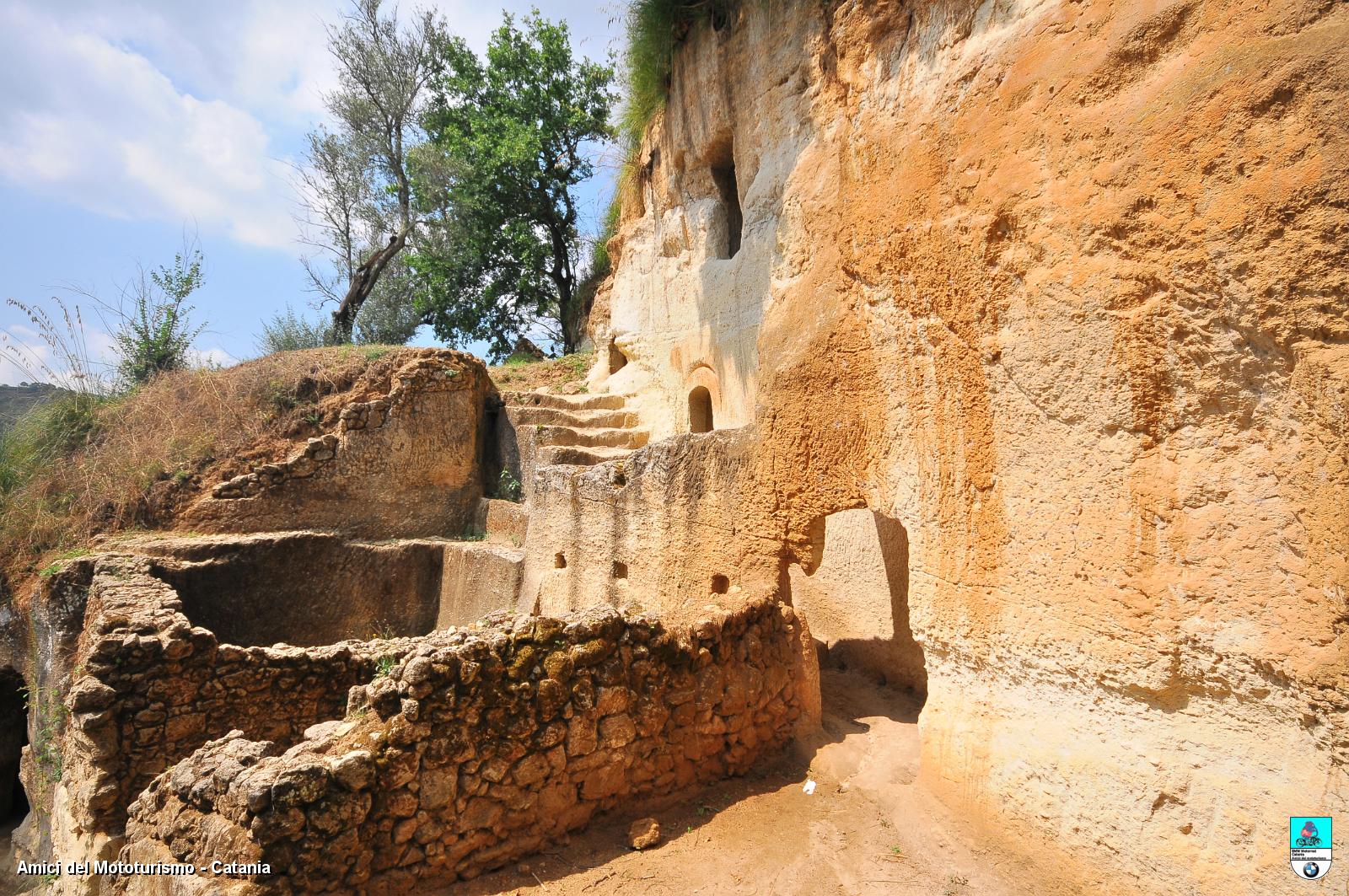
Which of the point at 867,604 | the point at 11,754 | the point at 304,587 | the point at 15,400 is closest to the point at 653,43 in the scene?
the point at 867,604

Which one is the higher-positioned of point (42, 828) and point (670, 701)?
point (670, 701)

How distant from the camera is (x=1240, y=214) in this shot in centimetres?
271

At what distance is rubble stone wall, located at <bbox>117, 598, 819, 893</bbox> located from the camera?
9.55ft

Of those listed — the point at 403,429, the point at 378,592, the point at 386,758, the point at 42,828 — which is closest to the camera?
the point at 386,758

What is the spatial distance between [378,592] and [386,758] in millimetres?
5827

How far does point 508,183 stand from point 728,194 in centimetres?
760

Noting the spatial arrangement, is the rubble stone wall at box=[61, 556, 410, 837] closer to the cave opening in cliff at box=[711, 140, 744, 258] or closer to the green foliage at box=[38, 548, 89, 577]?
the green foliage at box=[38, 548, 89, 577]

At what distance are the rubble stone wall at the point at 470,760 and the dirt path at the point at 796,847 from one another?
0.16 metres

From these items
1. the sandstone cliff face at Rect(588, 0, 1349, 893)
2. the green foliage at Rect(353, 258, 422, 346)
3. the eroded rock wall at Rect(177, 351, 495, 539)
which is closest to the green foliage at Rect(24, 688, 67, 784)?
the eroded rock wall at Rect(177, 351, 495, 539)

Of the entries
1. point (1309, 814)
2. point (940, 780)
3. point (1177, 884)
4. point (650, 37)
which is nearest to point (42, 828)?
point (940, 780)

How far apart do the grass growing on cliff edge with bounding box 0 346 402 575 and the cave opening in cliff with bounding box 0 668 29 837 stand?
204 centimetres

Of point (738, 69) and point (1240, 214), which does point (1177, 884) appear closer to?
point (1240, 214)

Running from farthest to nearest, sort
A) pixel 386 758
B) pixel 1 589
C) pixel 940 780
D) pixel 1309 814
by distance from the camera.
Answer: pixel 1 589 < pixel 940 780 < pixel 386 758 < pixel 1309 814

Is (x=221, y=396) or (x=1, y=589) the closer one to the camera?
(x=1, y=589)
